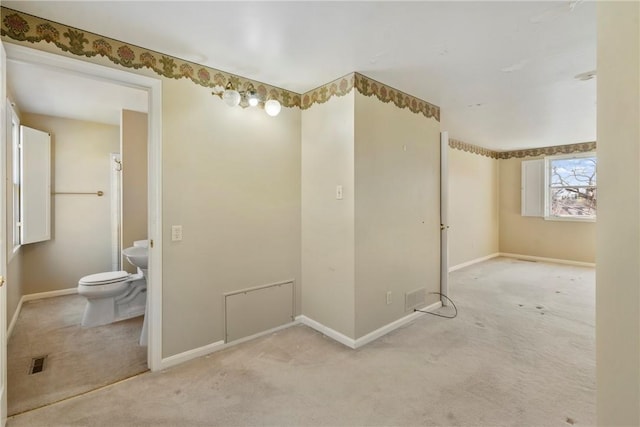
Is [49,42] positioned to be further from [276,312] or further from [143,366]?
[276,312]

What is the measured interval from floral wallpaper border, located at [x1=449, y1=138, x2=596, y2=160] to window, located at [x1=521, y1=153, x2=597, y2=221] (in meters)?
0.11

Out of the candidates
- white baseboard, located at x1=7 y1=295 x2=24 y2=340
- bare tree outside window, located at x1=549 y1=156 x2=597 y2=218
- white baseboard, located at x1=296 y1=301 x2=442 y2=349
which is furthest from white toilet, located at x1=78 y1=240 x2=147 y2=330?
bare tree outside window, located at x1=549 y1=156 x2=597 y2=218

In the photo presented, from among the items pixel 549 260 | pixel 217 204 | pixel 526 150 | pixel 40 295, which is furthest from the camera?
pixel 526 150

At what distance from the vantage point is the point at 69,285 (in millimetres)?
3834

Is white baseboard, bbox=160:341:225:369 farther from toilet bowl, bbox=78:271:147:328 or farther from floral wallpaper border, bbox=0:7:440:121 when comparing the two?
floral wallpaper border, bbox=0:7:440:121

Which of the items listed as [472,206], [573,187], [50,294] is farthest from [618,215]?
[573,187]

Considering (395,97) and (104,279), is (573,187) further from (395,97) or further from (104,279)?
(104,279)

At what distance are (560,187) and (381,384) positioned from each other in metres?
5.99

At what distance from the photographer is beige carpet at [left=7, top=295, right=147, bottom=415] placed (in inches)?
76.2

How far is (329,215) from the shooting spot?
8.89ft

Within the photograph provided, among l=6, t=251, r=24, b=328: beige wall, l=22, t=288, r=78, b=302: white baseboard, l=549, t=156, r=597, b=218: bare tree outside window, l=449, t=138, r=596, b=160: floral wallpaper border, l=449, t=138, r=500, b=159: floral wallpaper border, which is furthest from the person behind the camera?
l=549, t=156, r=597, b=218: bare tree outside window

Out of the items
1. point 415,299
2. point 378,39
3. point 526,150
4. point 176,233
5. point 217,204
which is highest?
point 526,150

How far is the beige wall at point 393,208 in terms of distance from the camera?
2561 millimetres

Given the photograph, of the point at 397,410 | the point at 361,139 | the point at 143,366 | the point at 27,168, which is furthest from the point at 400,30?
the point at 27,168
